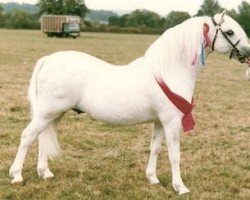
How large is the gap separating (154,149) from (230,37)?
1.80m

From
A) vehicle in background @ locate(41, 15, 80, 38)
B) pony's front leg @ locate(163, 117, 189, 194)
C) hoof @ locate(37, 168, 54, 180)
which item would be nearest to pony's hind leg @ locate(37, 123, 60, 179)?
hoof @ locate(37, 168, 54, 180)

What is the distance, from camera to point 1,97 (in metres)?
13.0

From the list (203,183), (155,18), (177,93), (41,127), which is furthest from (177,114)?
(155,18)

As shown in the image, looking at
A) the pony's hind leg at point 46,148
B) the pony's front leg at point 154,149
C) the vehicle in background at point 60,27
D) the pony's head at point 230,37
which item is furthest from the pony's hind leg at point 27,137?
the vehicle in background at point 60,27

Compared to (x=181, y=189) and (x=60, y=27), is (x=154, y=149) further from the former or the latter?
(x=60, y=27)

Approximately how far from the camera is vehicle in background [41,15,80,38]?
198 ft

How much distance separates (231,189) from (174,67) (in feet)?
6.12

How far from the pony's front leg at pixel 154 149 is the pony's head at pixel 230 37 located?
4.43 feet

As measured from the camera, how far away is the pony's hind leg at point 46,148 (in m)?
6.75

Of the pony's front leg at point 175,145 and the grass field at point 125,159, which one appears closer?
the pony's front leg at point 175,145

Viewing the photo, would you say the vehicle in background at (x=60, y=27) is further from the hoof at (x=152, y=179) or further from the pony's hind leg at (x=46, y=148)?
the hoof at (x=152, y=179)

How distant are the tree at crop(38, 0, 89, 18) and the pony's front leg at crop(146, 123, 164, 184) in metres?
86.0

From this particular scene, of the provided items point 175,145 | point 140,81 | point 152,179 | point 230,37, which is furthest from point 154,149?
point 230,37

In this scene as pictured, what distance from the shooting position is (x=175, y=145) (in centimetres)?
623
